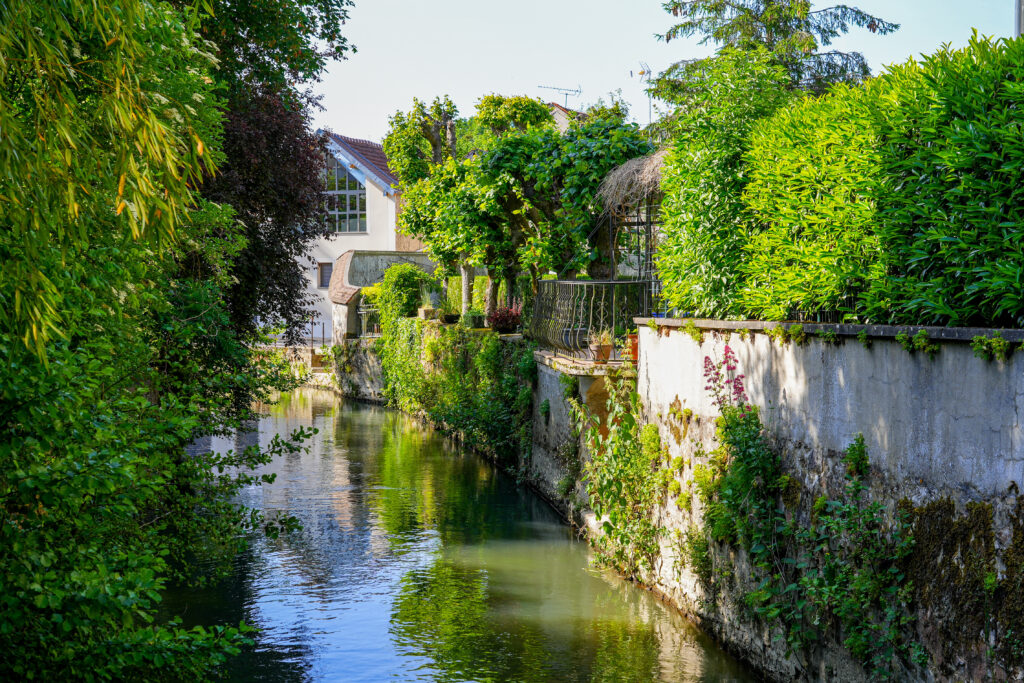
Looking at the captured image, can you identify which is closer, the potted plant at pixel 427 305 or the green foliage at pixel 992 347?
the green foliage at pixel 992 347

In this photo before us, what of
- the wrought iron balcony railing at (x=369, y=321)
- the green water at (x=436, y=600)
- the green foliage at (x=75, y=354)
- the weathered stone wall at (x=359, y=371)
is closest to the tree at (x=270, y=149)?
the green water at (x=436, y=600)

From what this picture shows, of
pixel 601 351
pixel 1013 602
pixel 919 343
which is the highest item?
pixel 919 343

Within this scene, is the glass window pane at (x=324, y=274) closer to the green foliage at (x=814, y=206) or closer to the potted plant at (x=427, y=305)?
the potted plant at (x=427, y=305)

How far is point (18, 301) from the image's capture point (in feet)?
13.6

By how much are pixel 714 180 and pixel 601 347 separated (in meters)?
4.52

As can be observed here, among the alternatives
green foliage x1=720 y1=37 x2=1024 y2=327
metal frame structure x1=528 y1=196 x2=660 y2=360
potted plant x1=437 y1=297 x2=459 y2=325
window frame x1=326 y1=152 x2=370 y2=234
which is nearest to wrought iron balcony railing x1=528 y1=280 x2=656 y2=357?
metal frame structure x1=528 y1=196 x2=660 y2=360

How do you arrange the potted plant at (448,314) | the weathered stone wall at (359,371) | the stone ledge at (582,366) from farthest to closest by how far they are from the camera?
1. the weathered stone wall at (359,371)
2. the potted plant at (448,314)
3. the stone ledge at (582,366)

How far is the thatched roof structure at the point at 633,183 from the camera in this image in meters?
15.0

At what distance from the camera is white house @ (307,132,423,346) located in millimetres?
46219

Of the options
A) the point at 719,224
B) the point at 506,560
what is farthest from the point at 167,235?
the point at 506,560

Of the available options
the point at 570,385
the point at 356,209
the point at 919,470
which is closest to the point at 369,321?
the point at 356,209

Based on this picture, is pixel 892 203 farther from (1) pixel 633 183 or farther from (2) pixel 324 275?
(2) pixel 324 275

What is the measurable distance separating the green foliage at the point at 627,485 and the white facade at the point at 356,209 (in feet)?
111

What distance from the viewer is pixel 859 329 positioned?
6930 millimetres
